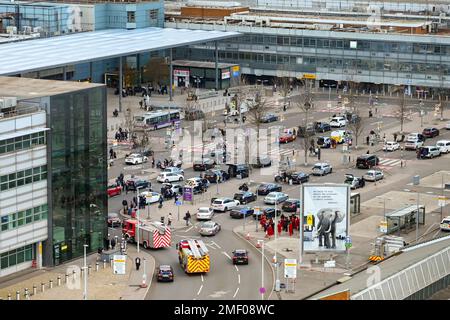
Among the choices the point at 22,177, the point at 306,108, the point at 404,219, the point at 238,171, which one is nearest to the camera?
the point at 22,177

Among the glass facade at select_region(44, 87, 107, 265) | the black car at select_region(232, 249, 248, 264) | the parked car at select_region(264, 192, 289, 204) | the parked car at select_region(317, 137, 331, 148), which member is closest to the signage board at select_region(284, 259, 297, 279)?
the black car at select_region(232, 249, 248, 264)

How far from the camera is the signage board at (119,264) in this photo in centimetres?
3506

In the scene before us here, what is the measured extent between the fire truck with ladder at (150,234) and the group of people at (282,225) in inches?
147

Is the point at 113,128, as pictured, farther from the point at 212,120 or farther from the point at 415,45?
the point at 415,45

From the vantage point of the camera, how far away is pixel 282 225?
42.1 meters

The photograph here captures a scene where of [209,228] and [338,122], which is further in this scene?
[338,122]

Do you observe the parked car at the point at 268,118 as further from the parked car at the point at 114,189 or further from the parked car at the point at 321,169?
the parked car at the point at 114,189

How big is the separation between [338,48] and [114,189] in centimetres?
3692

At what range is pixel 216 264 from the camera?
3744 centimetres

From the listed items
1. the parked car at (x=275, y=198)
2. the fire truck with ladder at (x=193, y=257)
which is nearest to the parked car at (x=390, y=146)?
the parked car at (x=275, y=198)

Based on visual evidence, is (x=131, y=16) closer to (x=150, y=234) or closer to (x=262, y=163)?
(x=262, y=163)

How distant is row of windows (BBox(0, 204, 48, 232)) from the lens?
34.9m

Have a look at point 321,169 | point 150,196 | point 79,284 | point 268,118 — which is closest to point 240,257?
point 79,284

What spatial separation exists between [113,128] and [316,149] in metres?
12.0
